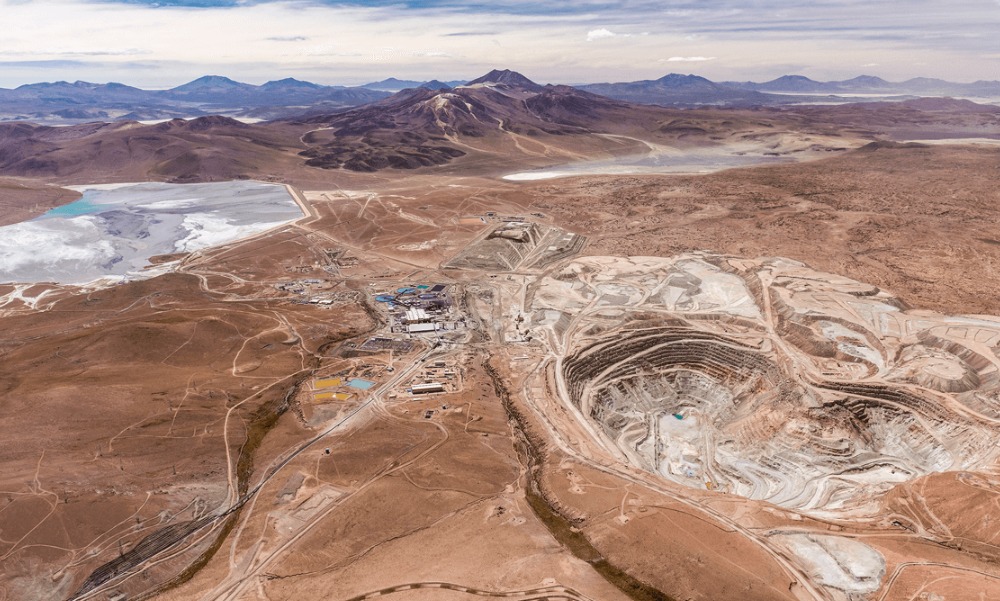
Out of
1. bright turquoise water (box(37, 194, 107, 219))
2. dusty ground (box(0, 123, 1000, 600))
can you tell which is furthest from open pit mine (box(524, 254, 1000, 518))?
bright turquoise water (box(37, 194, 107, 219))

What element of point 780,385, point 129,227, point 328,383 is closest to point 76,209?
point 129,227

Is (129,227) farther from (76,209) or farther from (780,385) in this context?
(780,385)

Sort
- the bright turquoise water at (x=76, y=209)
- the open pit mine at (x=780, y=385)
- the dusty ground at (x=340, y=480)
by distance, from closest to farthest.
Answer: the dusty ground at (x=340, y=480)
the open pit mine at (x=780, y=385)
the bright turquoise water at (x=76, y=209)

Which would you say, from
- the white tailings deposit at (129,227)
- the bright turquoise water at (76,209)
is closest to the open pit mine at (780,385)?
the white tailings deposit at (129,227)

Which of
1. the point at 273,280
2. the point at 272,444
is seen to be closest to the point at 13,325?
the point at 273,280

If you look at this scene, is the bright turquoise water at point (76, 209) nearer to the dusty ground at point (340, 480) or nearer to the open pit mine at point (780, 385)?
the dusty ground at point (340, 480)

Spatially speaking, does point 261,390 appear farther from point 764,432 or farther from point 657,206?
point 657,206

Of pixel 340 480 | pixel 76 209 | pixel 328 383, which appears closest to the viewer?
pixel 340 480

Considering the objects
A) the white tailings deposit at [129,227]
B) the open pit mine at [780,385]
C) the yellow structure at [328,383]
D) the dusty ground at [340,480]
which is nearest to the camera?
the dusty ground at [340,480]

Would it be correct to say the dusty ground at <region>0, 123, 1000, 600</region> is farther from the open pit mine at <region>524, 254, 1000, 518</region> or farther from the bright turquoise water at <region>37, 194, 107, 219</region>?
the bright turquoise water at <region>37, 194, 107, 219</region>
